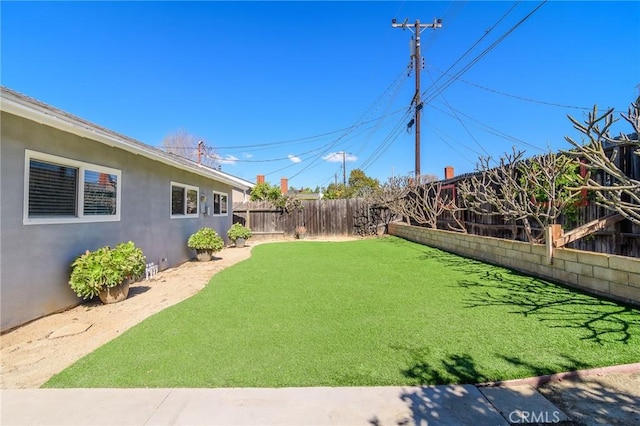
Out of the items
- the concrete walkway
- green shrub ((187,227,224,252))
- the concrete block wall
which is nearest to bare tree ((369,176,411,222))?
the concrete block wall

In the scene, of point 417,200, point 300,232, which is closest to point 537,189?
point 417,200

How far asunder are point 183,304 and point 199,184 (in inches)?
254

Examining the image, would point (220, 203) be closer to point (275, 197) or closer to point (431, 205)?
point (275, 197)

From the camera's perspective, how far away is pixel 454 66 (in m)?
11.1

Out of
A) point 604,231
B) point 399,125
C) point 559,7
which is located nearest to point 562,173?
point 604,231

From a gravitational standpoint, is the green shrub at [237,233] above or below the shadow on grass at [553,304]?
above

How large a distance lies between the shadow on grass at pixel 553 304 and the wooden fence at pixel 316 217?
10.0 meters

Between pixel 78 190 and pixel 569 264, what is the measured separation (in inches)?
315

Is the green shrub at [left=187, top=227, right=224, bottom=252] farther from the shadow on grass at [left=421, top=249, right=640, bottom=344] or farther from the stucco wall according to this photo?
the shadow on grass at [left=421, top=249, right=640, bottom=344]

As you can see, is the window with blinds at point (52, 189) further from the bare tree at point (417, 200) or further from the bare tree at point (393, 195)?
the bare tree at point (393, 195)

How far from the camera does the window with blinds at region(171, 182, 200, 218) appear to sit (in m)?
8.68

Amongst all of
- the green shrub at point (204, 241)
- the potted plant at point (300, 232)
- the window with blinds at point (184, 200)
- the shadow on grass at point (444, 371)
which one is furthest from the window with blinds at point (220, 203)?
the shadow on grass at point (444, 371)

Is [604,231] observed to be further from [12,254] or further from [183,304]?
[12,254]

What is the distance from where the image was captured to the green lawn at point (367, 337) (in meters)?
2.57
